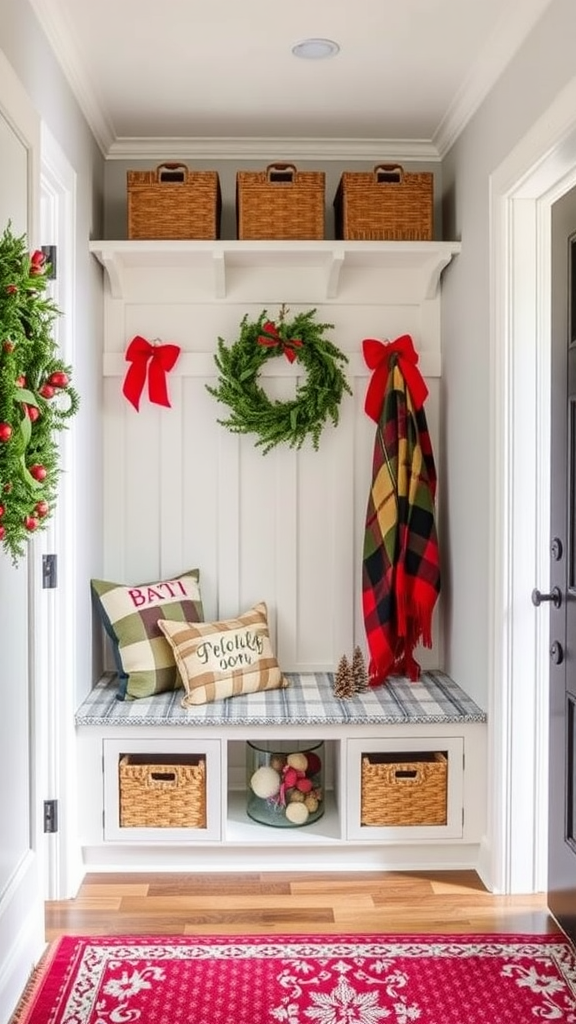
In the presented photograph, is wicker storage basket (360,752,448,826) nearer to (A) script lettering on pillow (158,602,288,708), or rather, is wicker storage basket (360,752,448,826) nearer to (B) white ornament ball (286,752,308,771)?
(B) white ornament ball (286,752,308,771)

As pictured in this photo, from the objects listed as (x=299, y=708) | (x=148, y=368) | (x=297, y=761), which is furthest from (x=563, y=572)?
(x=148, y=368)

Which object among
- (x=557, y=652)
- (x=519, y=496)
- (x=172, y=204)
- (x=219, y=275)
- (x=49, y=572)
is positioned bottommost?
(x=557, y=652)

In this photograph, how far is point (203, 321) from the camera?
3.63m

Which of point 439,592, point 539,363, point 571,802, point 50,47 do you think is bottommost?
point 571,802

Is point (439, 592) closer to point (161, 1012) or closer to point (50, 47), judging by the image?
point (161, 1012)

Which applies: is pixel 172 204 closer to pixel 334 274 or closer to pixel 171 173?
pixel 171 173

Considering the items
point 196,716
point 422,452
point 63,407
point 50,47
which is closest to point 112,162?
point 50,47

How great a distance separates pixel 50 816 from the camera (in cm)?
296

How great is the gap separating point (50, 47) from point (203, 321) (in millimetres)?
1157

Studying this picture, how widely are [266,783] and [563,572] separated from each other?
4.20 feet

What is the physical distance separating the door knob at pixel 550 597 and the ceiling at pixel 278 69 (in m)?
1.51

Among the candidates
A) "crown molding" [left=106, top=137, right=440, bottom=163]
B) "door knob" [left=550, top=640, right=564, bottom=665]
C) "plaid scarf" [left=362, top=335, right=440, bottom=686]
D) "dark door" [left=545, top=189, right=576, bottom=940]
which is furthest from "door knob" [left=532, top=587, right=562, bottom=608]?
"crown molding" [left=106, top=137, right=440, bottom=163]

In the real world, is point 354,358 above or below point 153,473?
above

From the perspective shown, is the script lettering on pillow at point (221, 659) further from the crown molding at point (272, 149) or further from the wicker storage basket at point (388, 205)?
the crown molding at point (272, 149)
